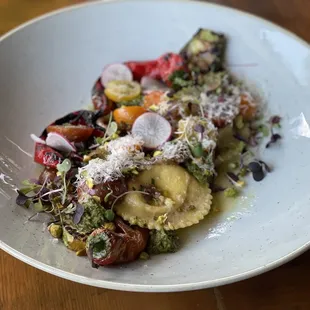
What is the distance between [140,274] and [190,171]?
0.81m

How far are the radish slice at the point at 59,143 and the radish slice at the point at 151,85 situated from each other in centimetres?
80

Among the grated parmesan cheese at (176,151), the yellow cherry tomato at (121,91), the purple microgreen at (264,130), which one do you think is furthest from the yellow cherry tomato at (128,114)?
the purple microgreen at (264,130)

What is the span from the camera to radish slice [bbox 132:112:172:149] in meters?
3.01

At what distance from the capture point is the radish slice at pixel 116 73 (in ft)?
11.6

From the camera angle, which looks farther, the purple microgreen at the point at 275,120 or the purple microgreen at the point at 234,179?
the purple microgreen at the point at 275,120

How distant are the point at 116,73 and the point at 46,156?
0.94m

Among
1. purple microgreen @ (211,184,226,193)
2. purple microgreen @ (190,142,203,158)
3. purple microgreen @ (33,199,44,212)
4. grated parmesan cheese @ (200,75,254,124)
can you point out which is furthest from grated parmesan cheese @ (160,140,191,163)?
purple microgreen @ (33,199,44,212)

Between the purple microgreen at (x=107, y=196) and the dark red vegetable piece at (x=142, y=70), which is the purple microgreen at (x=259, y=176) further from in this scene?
the dark red vegetable piece at (x=142, y=70)

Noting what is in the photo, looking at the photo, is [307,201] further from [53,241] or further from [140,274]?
[53,241]

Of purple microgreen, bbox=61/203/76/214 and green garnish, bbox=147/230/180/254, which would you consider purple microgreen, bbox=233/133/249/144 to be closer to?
green garnish, bbox=147/230/180/254

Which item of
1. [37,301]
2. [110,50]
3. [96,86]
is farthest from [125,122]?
[37,301]

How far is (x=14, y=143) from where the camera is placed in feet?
9.95

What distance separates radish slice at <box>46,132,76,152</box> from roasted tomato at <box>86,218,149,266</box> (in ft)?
2.03

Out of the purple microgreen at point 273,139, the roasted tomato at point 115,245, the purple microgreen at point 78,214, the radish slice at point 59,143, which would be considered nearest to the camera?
the roasted tomato at point 115,245
